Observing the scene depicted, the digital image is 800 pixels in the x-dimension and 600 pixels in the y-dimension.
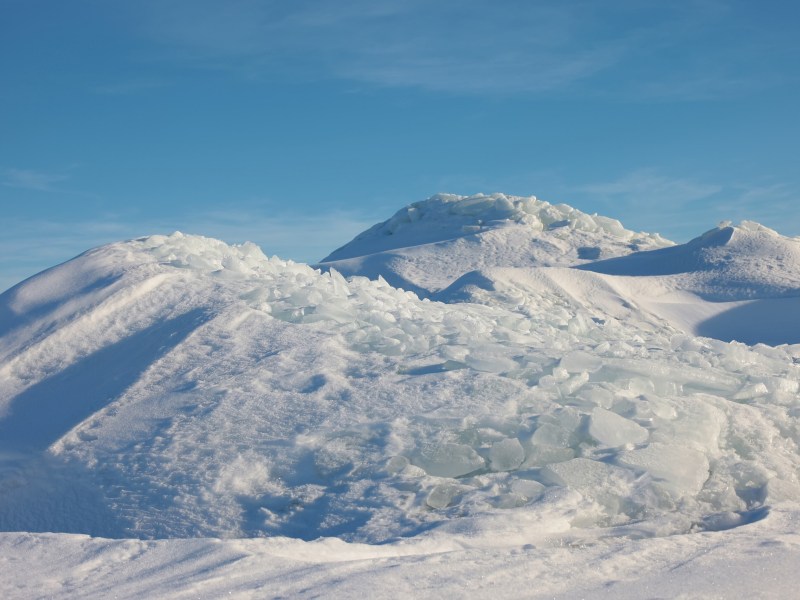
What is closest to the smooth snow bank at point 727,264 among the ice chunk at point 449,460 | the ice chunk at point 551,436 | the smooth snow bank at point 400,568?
the ice chunk at point 551,436

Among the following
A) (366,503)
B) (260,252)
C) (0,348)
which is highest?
(260,252)

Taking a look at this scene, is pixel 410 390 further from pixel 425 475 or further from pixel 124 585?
pixel 124 585

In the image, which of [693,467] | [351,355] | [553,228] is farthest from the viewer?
[553,228]

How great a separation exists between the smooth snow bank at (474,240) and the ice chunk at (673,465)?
7836mm

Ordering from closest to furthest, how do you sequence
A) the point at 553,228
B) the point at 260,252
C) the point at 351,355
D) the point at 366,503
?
the point at 366,503 → the point at 351,355 → the point at 260,252 → the point at 553,228

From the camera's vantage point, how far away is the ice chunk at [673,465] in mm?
3094

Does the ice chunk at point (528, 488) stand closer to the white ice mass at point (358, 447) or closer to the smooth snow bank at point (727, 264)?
the white ice mass at point (358, 447)

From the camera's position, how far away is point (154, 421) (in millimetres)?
3684

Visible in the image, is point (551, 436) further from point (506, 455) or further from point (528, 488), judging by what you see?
point (528, 488)

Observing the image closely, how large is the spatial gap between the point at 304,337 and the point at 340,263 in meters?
8.93

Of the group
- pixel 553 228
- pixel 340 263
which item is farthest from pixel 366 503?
pixel 553 228

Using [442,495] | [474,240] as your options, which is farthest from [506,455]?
[474,240]

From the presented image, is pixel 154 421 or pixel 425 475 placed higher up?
pixel 154 421

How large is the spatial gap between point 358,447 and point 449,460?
0.38 m
